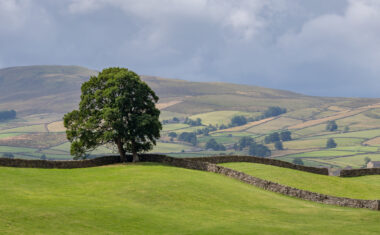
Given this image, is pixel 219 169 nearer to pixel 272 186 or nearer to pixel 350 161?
pixel 272 186

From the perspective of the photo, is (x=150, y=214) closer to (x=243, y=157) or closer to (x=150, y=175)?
(x=150, y=175)

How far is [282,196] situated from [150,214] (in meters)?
19.0

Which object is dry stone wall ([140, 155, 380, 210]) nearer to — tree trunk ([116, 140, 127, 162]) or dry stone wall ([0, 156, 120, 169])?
tree trunk ([116, 140, 127, 162])

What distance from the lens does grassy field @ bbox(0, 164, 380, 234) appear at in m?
28.1

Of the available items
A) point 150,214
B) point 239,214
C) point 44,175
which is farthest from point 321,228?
point 44,175

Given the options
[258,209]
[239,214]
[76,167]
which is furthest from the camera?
[76,167]

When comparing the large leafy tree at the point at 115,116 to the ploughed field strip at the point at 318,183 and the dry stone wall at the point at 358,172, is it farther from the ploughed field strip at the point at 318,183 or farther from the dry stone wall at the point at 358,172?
the dry stone wall at the point at 358,172

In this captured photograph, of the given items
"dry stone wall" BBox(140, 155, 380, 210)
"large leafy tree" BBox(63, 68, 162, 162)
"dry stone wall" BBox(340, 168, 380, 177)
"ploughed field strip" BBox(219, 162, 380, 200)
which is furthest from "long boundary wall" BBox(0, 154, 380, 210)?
"dry stone wall" BBox(340, 168, 380, 177)

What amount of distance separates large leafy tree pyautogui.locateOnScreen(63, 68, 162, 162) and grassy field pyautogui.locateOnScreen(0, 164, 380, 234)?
35.4 ft

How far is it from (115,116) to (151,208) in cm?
2657

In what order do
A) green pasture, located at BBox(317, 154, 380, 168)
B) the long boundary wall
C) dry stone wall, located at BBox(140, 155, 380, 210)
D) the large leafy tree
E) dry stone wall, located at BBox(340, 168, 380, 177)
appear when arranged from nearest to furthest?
dry stone wall, located at BBox(140, 155, 380, 210)
the long boundary wall
the large leafy tree
dry stone wall, located at BBox(340, 168, 380, 177)
green pasture, located at BBox(317, 154, 380, 168)

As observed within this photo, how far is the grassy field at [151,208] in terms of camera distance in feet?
92.1

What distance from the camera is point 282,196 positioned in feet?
156

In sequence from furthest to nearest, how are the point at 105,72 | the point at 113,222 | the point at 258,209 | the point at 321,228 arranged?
1. the point at 105,72
2. the point at 258,209
3. the point at 321,228
4. the point at 113,222
